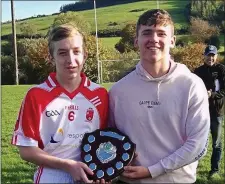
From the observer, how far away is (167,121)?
243 cm

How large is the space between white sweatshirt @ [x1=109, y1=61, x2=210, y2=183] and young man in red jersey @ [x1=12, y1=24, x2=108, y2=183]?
190 millimetres

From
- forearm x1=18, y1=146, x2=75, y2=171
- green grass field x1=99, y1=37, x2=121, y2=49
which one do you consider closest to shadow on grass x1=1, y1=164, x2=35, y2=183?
forearm x1=18, y1=146, x2=75, y2=171

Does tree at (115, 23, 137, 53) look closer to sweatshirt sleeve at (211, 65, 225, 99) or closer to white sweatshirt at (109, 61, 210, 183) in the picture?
sweatshirt sleeve at (211, 65, 225, 99)

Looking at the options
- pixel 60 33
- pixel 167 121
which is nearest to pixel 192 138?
pixel 167 121

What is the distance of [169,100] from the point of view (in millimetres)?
2432

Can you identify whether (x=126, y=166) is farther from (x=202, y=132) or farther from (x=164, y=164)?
(x=202, y=132)

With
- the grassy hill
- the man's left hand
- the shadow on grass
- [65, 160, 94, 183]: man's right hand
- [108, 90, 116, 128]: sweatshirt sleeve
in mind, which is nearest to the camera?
[65, 160, 94, 183]: man's right hand

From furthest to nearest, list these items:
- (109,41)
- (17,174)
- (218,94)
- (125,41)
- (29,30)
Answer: (29,30) → (109,41) → (125,41) → (218,94) → (17,174)

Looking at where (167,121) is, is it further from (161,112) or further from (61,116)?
(61,116)

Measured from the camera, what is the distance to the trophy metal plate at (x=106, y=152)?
94.1 inches

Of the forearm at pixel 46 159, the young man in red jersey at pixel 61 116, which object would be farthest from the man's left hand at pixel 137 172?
the forearm at pixel 46 159

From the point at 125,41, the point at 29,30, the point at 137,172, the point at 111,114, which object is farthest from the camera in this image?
the point at 29,30

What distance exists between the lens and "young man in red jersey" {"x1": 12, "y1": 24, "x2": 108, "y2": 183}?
92.4 inches

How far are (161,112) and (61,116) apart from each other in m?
0.52
